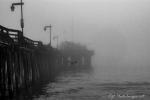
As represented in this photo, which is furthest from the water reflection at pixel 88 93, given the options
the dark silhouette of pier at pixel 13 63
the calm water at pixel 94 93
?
the dark silhouette of pier at pixel 13 63

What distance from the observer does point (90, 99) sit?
28.0 m

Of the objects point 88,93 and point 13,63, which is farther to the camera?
point 88,93

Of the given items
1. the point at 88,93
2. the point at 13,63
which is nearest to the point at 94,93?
the point at 88,93

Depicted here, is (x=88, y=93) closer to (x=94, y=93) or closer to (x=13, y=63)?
(x=94, y=93)

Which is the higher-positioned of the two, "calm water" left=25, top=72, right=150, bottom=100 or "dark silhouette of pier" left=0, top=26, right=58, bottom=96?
"dark silhouette of pier" left=0, top=26, right=58, bottom=96

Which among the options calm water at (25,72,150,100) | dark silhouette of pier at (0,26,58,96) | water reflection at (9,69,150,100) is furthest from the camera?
calm water at (25,72,150,100)

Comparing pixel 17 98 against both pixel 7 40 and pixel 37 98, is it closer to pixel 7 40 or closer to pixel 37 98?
pixel 37 98

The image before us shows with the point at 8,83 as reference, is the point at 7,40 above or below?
above

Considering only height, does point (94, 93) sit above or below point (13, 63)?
below

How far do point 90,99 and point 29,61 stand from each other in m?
11.3

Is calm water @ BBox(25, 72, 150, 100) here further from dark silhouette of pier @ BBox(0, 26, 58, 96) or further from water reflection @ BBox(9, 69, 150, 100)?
dark silhouette of pier @ BBox(0, 26, 58, 96)

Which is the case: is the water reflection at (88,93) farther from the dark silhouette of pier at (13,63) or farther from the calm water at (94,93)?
the dark silhouette of pier at (13,63)

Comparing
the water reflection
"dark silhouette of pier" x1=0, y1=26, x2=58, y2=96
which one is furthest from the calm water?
"dark silhouette of pier" x1=0, y1=26, x2=58, y2=96

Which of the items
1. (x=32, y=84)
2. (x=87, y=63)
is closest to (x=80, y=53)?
(x=87, y=63)
